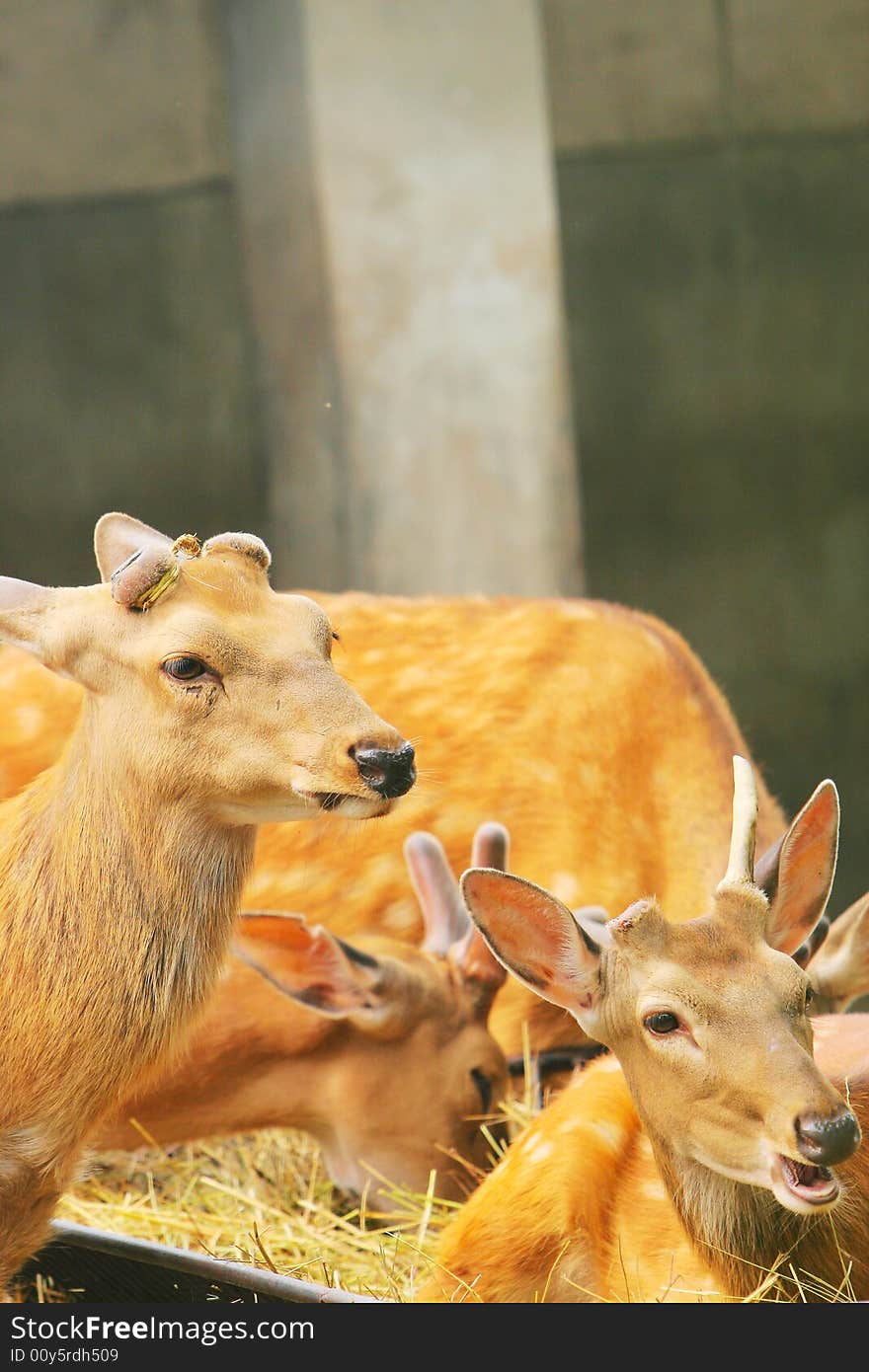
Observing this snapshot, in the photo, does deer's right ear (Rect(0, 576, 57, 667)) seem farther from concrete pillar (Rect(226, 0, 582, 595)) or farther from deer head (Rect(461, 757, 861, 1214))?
concrete pillar (Rect(226, 0, 582, 595))

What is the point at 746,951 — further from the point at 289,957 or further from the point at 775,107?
the point at 775,107

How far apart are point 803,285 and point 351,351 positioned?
1333 mm

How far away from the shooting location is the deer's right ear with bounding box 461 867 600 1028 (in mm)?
2365

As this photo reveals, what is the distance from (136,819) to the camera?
7.68 feet

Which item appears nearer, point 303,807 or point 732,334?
point 303,807

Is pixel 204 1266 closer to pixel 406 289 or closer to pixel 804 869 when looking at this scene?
pixel 804 869

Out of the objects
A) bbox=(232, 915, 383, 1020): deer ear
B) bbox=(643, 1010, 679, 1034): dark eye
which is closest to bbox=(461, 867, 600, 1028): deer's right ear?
bbox=(643, 1010, 679, 1034): dark eye

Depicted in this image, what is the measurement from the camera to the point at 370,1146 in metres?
3.32

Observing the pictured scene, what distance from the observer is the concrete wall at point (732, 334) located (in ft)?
15.8

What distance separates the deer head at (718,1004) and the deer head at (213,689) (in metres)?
0.29

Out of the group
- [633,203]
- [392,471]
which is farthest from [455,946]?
[633,203]

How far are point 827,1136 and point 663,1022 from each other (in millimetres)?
277

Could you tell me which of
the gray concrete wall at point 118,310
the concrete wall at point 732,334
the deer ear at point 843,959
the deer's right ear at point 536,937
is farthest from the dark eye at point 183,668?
the concrete wall at point 732,334

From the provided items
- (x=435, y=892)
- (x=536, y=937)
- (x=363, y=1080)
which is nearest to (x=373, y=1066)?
(x=363, y=1080)
